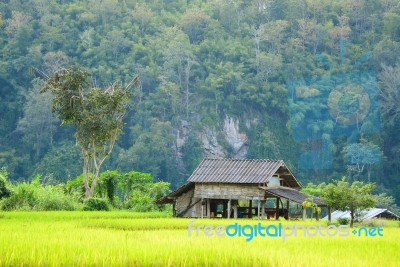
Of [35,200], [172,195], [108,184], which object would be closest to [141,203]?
[172,195]

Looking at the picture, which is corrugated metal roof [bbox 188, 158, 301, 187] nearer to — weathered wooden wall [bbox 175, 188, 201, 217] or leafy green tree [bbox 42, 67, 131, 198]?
weathered wooden wall [bbox 175, 188, 201, 217]

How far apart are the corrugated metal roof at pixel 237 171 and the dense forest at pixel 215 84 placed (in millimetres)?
30710

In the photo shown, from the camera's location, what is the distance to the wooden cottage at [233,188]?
94.4 feet

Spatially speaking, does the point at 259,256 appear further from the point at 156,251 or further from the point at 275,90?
the point at 275,90

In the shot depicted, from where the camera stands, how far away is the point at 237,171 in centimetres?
2948

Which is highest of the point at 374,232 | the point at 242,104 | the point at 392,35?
the point at 392,35

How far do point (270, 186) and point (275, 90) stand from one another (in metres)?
42.0

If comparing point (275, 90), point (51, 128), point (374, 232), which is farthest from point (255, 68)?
point (374, 232)

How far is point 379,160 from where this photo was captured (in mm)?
64250

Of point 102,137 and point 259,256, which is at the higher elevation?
point 102,137

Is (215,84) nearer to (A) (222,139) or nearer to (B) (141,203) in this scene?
(A) (222,139)

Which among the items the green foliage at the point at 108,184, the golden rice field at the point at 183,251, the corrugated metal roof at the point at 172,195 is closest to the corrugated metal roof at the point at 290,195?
the corrugated metal roof at the point at 172,195

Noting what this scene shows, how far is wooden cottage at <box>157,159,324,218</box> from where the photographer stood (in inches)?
1133

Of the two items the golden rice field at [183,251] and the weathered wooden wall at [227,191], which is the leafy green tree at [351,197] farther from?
the golden rice field at [183,251]
